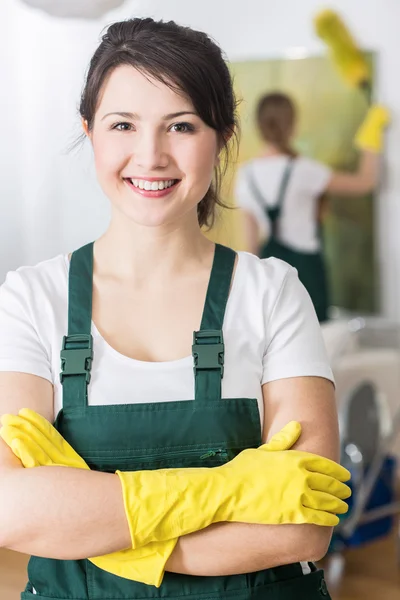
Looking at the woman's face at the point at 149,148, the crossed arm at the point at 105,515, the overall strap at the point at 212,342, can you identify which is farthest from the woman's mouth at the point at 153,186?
the crossed arm at the point at 105,515

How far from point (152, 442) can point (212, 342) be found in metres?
0.14

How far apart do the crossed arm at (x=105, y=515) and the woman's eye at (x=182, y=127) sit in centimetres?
33

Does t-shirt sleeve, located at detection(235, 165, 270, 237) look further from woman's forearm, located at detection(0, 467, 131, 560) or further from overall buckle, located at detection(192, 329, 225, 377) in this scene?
woman's forearm, located at detection(0, 467, 131, 560)

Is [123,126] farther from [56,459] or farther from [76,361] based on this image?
[56,459]

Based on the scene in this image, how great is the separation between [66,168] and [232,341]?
3453 mm

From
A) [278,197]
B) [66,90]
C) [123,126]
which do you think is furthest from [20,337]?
[66,90]

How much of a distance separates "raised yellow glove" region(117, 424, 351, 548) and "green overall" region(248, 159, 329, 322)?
113 inches

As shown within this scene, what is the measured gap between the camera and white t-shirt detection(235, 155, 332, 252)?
13.0 feet

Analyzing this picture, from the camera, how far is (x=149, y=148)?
1.12 metres

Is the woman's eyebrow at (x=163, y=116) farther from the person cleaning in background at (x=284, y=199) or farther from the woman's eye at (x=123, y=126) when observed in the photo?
the person cleaning in background at (x=284, y=199)

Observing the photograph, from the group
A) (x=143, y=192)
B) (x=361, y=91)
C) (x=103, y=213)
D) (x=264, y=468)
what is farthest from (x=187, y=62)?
(x=361, y=91)

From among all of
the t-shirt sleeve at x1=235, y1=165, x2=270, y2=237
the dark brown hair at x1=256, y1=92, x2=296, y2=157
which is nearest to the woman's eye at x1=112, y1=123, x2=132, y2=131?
the t-shirt sleeve at x1=235, y1=165, x2=270, y2=237

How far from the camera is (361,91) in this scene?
15.2 feet

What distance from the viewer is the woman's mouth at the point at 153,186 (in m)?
1.14
